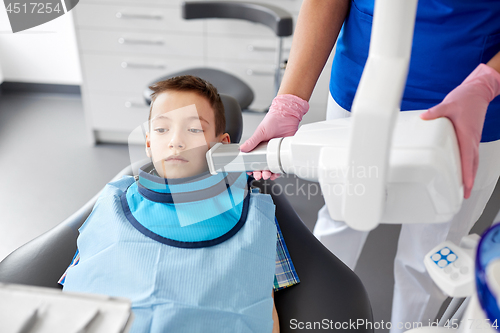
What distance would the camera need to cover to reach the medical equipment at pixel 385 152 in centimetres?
39

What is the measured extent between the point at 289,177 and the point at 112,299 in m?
1.97

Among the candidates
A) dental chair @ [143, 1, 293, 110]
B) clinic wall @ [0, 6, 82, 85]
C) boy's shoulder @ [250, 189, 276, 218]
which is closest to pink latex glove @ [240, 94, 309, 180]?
boy's shoulder @ [250, 189, 276, 218]

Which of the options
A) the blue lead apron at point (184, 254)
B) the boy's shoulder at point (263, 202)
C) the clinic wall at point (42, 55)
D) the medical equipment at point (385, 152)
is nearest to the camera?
the medical equipment at point (385, 152)

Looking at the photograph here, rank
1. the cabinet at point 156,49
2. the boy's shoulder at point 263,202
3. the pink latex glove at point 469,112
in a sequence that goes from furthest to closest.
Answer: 1. the cabinet at point 156,49
2. the boy's shoulder at point 263,202
3. the pink latex glove at point 469,112

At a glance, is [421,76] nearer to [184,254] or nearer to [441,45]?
[441,45]

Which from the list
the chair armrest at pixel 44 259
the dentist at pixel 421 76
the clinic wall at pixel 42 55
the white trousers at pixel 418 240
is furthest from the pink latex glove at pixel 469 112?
the clinic wall at pixel 42 55

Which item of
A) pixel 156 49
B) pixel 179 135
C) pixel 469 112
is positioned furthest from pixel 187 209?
pixel 156 49

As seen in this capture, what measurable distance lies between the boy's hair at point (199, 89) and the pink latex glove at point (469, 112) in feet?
2.04

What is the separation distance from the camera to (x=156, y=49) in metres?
2.21

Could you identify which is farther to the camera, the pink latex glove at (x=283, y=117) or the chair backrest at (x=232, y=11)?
the chair backrest at (x=232, y=11)

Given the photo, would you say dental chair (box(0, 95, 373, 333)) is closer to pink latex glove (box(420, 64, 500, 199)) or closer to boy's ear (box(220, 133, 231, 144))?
boy's ear (box(220, 133, 231, 144))

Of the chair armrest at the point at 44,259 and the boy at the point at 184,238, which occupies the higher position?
the boy at the point at 184,238

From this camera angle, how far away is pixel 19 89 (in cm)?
299

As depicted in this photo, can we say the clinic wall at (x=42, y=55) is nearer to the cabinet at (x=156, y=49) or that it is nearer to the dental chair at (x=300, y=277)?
the cabinet at (x=156, y=49)
